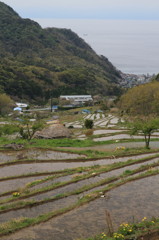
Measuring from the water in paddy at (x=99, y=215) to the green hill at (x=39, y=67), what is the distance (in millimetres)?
90884

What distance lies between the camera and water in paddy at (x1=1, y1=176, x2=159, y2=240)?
32.6 ft

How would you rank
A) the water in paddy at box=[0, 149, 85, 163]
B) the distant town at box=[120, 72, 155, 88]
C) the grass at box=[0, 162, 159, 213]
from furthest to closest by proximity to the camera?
the distant town at box=[120, 72, 155, 88] < the water in paddy at box=[0, 149, 85, 163] < the grass at box=[0, 162, 159, 213]

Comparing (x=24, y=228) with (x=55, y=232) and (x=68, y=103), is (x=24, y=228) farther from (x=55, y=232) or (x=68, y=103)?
(x=68, y=103)

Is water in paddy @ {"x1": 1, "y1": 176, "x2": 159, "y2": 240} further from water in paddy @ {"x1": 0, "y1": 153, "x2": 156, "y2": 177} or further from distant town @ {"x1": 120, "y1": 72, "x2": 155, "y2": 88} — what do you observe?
distant town @ {"x1": 120, "y1": 72, "x2": 155, "y2": 88}

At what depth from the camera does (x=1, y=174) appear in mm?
18500

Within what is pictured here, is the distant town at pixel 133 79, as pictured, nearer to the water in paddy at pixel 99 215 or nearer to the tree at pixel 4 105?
the tree at pixel 4 105

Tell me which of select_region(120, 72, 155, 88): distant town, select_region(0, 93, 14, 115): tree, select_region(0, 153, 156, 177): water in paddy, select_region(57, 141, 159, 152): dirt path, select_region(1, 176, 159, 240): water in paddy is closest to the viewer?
select_region(1, 176, 159, 240): water in paddy

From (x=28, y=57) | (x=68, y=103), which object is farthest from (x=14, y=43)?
(x=68, y=103)

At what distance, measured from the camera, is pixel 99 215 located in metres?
11.2

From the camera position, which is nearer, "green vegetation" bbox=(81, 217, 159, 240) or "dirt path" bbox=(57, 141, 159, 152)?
"green vegetation" bbox=(81, 217, 159, 240)

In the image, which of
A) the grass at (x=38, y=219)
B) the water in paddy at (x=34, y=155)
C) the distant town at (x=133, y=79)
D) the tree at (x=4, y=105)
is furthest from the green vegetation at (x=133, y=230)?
the distant town at (x=133, y=79)

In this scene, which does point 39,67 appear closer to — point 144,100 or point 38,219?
point 144,100

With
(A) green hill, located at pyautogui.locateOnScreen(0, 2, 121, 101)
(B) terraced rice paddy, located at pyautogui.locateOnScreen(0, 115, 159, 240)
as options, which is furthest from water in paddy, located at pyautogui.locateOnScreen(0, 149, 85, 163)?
(A) green hill, located at pyautogui.locateOnScreen(0, 2, 121, 101)

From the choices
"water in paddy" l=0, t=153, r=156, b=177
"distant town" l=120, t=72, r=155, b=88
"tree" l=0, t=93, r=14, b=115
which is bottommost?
"water in paddy" l=0, t=153, r=156, b=177
